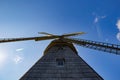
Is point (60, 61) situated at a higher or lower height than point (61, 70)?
higher

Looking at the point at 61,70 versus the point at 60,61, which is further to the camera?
the point at 60,61

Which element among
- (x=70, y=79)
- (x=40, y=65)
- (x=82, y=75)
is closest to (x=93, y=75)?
(x=82, y=75)

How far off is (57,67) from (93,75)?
324 centimetres

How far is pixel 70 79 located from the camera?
13.5 m

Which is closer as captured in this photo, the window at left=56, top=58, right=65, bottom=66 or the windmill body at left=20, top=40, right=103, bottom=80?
the windmill body at left=20, top=40, right=103, bottom=80

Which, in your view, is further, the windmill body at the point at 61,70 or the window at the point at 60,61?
the window at the point at 60,61

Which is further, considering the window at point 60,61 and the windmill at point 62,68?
the window at point 60,61

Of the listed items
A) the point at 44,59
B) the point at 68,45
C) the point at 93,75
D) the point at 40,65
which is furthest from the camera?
the point at 68,45

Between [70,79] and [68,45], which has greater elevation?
[68,45]

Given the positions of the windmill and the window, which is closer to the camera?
the windmill

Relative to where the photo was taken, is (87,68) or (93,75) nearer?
(93,75)

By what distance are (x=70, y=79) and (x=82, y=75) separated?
48.9 inches

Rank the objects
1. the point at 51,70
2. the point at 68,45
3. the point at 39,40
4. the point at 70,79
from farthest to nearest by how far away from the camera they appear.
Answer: the point at 39,40 → the point at 68,45 → the point at 51,70 → the point at 70,79

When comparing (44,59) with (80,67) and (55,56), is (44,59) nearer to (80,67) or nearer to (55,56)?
(55,56)
